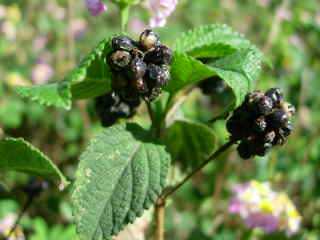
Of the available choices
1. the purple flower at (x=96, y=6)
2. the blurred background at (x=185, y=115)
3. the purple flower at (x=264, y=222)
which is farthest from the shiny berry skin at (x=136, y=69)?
the purple flower at (x=264, y=222)

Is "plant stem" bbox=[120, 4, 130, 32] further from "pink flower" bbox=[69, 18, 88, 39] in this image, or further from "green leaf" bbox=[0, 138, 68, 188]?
"pink flower" bbox=[69, 18, 88, 39]

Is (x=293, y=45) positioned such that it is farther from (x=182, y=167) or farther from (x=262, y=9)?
(x=182, y=167)

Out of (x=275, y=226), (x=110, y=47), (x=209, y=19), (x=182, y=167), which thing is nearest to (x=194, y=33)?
(x=110, y=47)

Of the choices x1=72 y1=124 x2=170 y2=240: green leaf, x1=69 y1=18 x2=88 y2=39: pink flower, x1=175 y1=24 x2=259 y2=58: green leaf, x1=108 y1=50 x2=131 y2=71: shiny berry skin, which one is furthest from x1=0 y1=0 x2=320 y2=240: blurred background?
x1=108 y1=50 x2=131 y2=71: shiny berry skin

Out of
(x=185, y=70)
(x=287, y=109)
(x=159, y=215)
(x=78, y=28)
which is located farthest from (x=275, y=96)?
(x=78, y=28)

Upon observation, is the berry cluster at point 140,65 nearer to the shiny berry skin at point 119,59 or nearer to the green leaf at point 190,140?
the shiny berry skin at point 119,59
